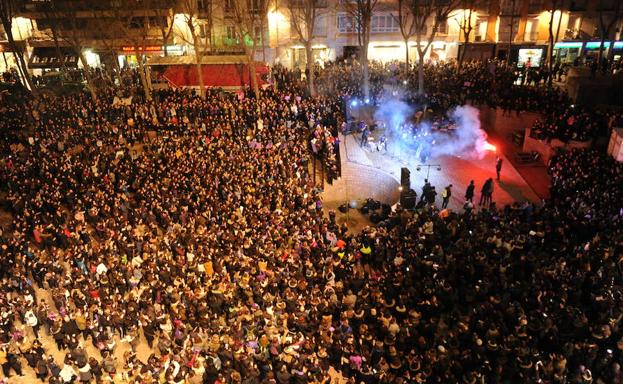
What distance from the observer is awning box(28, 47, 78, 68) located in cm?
4091

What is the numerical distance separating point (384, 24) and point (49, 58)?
30.2m

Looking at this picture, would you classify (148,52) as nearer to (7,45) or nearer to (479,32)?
(7,45)

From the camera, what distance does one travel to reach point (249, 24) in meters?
32.9

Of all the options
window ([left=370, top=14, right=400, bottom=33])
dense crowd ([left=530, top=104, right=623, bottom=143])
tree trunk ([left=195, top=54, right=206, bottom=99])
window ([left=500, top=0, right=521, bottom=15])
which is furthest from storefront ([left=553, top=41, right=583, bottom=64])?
tree trunk ([left=195, top=54, right=206, bottom=99])

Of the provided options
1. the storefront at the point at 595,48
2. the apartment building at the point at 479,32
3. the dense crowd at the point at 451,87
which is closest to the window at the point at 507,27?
the apartment building at the point at 479,32

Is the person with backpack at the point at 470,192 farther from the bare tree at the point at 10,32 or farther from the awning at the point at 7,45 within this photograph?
the awning at the point at 7,45

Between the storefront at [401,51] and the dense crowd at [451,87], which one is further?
the storefront at [401,51]

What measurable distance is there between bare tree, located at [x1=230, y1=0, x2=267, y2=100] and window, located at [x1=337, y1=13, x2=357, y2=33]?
7.46 m

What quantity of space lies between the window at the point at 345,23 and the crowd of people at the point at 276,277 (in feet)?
76.9

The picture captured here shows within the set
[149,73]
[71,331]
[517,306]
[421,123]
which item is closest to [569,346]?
[517,306]

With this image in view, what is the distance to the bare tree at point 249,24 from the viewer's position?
1169 inches

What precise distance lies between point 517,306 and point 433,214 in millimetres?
6360

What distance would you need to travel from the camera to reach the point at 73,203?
19.8 meters

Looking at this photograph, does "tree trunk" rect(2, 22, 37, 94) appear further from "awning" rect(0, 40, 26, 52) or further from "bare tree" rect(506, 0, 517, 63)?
"bare tree" rect(506, 0, 517, 63)
